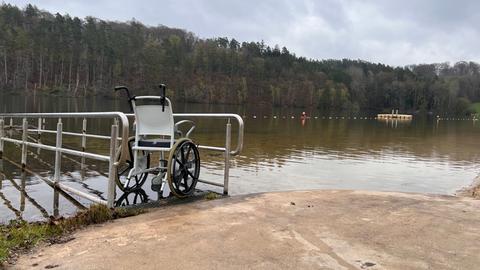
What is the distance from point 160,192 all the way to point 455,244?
342cm

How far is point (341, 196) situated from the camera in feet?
20.3

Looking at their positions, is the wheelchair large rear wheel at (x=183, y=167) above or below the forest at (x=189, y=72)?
below

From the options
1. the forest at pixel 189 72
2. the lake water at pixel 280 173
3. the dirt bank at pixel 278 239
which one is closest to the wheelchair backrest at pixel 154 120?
the dirt bank at pixel 278 239

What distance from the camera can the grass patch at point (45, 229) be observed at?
3.77m

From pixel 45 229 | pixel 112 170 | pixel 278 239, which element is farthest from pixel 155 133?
pixel 278 239

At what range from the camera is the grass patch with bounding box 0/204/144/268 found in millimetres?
3770

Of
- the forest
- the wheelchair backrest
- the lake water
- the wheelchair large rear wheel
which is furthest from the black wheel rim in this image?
the forest

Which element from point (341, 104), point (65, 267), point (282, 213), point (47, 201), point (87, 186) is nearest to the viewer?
point (65, 267)

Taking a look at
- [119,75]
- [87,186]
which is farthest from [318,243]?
[119,75]

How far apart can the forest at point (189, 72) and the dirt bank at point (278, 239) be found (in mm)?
100754

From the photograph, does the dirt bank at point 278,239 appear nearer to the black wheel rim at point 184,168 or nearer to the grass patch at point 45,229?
the grass patch at point 45,229

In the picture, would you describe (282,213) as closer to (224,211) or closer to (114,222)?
(224,211)

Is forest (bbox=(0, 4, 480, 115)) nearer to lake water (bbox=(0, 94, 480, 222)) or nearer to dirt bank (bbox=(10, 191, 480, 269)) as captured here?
lake water (bbox=(0, 94, 480, 222))

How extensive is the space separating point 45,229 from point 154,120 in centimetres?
195
